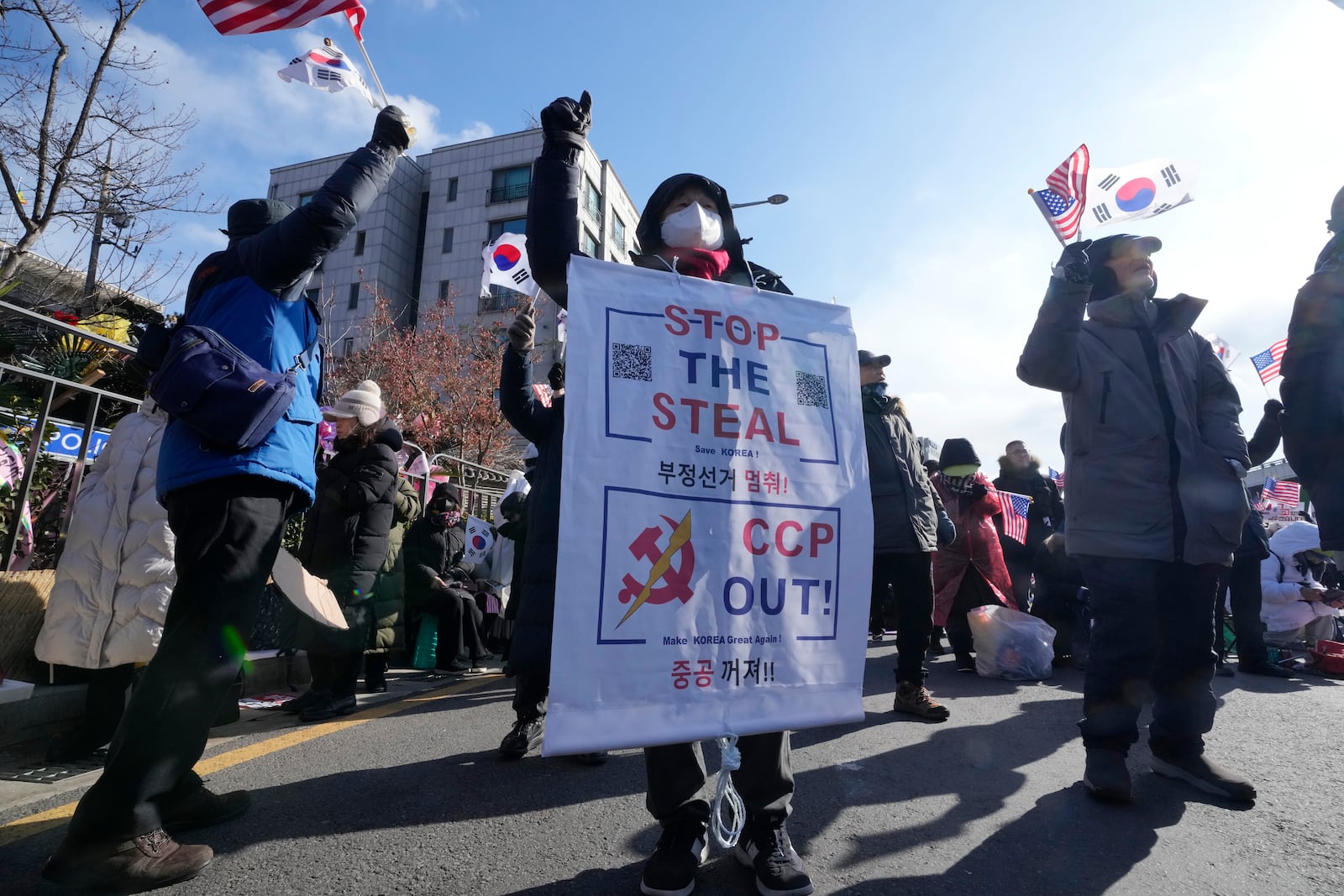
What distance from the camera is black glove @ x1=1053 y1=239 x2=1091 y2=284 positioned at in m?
2.65

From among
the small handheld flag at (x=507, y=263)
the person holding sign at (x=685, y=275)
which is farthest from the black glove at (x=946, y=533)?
the small handheld flag at (x=507, y=263)

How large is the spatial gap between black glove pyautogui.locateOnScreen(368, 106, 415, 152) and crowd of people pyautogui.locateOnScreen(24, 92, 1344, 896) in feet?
0.03

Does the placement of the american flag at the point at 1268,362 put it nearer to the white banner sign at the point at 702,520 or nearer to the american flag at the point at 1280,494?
the american flag at the point at 1280,494

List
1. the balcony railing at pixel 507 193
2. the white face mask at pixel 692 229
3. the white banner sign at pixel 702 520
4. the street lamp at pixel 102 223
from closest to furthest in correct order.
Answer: the white banner sign at pixel 702 520 → the white face mask at pixel 692 229 → the street lamp at pixel 102 223 → the balcony railing at pixel 507 193

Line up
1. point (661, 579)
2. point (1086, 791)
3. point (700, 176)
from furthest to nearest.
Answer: point (1086, 791), point (700, 176), point (661, 579)

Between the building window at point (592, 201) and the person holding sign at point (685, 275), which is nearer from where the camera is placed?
the person holding sign at point (685, 275)

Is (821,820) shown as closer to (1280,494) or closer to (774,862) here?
(774,862)

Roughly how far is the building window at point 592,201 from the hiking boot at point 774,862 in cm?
3029

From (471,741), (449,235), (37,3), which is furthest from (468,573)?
(449,235)

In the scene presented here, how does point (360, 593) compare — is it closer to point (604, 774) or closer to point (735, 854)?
point (604, 774)

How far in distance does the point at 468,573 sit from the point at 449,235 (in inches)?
1117

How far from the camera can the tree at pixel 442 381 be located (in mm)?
20609

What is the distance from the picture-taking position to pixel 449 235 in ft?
103

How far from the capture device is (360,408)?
12.7 feet
